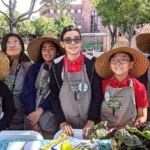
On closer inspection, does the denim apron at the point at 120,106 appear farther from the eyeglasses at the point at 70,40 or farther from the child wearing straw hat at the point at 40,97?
the child wearing straw hat at the point at 40,97

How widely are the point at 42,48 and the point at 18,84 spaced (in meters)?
0.53

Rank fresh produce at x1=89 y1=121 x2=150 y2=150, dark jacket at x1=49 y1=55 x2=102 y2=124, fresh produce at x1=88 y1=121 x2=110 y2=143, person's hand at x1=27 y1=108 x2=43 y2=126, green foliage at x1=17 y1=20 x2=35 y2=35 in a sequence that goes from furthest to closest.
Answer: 1. green foliage at x1=17 y1=20 x2=35 y2=35
2. person's hand at x1=27 y1=108 x2=43 y2=126
3. dark jacket at x1=49 y1=55 x2=102 y2=124
4. fresh produce at x1=88 y1=121 x2=110 y2=143
5. fresh produce at x1=89 y1=121 x2=150 y2=150

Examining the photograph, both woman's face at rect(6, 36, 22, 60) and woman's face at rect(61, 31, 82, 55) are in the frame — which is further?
woman's face at rect(6, 36, 22, 60)

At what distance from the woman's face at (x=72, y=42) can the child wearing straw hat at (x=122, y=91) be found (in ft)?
0.86

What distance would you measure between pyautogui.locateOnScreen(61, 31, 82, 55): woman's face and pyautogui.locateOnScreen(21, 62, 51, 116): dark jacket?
59cm

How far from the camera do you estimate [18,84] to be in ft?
10.5

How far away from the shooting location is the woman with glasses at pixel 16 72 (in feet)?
10.5

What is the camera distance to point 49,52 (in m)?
3.31

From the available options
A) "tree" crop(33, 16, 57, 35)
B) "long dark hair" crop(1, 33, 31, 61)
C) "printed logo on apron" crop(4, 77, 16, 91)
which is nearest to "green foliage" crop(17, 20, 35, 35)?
"tree" crop(33, 16, 57, 35)

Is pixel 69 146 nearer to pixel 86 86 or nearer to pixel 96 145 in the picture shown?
pixel 96 145

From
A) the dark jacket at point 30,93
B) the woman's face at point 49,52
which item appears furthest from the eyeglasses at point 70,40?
the dark jacket at point 30,93

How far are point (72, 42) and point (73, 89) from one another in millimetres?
474

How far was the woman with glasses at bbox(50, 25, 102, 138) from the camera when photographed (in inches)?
111

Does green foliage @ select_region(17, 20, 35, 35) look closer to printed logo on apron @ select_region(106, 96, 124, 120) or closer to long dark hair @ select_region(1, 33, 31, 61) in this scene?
Answer: long dark hair @ select_region(1, 33, 31, 61)
